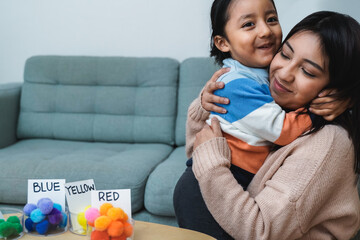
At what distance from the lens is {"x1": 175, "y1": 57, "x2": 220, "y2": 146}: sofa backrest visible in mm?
2348

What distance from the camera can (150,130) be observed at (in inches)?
93.1

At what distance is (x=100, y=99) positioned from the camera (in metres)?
2.44

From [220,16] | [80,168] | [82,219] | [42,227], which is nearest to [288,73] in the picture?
[220,16]

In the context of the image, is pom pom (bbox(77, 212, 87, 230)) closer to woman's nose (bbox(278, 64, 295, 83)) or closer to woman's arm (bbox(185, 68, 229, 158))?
woman's arm (bbox(185, 68, 229, 158))

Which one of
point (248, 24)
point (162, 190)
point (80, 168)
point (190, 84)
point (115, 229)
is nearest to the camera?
point (115, 229)

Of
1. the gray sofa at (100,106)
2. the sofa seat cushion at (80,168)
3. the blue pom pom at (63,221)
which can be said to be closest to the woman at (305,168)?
the blue pom pom at (63,221)

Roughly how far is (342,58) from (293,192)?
0.36m

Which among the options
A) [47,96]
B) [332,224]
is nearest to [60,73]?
[47,96]

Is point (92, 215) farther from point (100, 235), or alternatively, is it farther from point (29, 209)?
point (29, 209)

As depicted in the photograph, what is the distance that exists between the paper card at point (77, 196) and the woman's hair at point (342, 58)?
636mm

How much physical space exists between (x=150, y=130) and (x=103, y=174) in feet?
2.04

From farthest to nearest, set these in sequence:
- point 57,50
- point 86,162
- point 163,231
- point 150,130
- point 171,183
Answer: point 57,50 < point 150,130 < point 86,162 < point 171,183 < point 163,231

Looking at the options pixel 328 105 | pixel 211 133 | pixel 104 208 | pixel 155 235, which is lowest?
pixel 155 235

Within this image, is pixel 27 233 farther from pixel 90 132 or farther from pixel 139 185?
pixel 90 132
